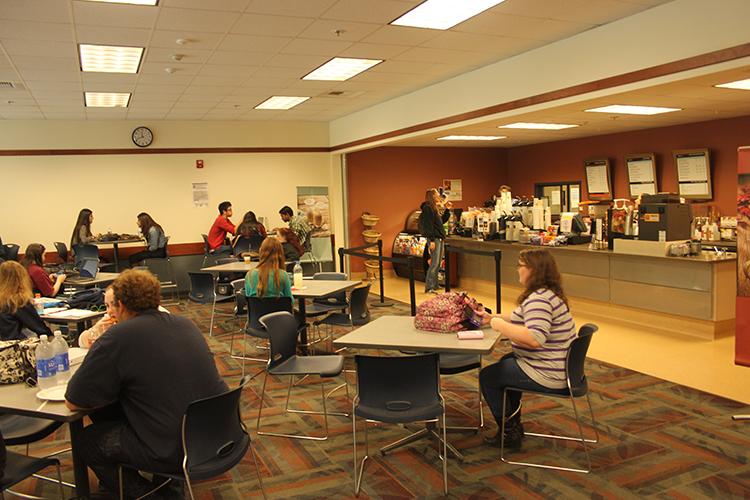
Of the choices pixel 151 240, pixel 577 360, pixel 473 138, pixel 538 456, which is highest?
pixel 473 138

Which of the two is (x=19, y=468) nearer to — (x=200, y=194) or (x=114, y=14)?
(x=114, y=14)

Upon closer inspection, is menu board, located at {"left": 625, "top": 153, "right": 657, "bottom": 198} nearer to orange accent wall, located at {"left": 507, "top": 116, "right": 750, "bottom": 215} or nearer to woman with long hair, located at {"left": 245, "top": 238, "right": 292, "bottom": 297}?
orange accent wall, located at {"left": 507, "top": 116, "right": 750, "bottom": 215}

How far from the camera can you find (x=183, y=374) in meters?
2.78

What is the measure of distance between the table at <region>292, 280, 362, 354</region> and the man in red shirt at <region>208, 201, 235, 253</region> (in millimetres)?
4164

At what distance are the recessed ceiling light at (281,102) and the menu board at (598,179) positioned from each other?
553 cm

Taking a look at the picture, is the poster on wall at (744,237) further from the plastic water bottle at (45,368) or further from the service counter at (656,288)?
the plastic water bottle at (45,368)

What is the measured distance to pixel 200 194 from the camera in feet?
36.9

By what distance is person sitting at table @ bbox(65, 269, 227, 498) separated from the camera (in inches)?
105

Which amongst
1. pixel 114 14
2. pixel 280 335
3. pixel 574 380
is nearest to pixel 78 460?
pixel 280 335

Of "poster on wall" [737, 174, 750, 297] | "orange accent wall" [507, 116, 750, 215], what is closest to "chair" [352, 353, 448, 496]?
"poster on wall" [737, 174, 750, 297]

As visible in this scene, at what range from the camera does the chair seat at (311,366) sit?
13.5 feet

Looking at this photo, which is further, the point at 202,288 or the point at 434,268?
the point at 434,268

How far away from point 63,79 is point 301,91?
2.90 meters

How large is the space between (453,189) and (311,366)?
9.60 metres
